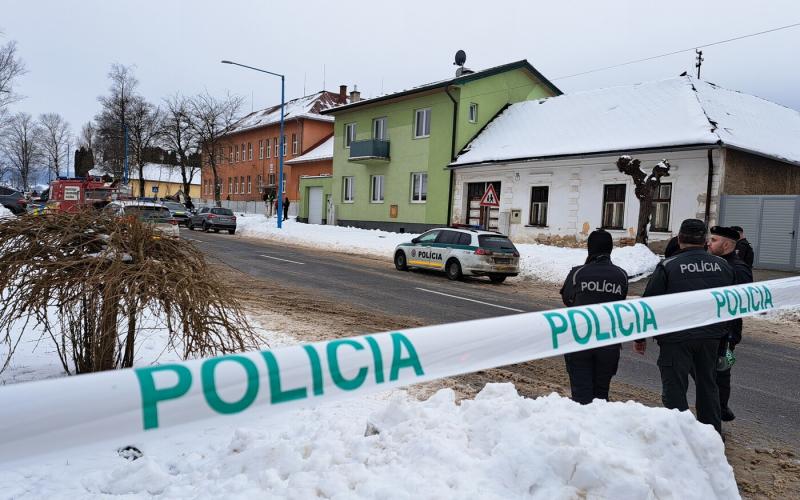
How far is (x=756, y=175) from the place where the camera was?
19.9 m

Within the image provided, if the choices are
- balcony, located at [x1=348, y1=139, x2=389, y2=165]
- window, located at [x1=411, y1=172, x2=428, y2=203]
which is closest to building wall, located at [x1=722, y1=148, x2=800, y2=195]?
window, located at [x1=411, y1=172, x2=428, y2=203]

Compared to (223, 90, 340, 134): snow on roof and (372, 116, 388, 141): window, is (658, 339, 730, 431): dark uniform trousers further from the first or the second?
(223, 90, 340, 134): snow on roof

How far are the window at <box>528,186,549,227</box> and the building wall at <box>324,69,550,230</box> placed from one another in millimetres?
5082

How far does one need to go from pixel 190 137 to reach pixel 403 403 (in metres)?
50.3

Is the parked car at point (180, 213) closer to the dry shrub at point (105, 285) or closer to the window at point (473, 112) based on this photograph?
the window at point (473, 112)

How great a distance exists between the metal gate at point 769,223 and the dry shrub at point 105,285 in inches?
729

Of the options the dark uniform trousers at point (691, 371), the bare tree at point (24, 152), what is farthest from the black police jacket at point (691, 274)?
the bare tree at point (24, 152)

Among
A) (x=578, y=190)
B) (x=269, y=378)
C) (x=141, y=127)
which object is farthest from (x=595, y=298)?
(x=141, y=127)

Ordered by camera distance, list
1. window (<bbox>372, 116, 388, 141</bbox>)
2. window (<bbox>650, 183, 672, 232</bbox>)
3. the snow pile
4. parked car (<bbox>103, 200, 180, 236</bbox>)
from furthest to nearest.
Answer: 1. window (<bbox>372, 116, 388, 141</bbox>)
2. window (<bbox>650, 183, 672, 232</bbox>)
3. parked car (<bbox>103, 200, 180, 236</bbox>)
4. the snow pile

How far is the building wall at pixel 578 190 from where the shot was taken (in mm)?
19172

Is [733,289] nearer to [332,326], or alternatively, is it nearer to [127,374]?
[127,374]

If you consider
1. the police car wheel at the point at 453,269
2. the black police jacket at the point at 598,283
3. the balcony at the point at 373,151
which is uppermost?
the balcony at the point at 373,151

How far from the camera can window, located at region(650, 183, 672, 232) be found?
65.8 feet

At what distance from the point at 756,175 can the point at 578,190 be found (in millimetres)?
6232
